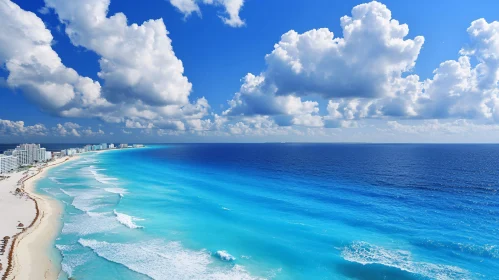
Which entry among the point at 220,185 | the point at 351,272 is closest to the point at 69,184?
the point at 220,185

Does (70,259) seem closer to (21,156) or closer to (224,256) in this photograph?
(224,256)

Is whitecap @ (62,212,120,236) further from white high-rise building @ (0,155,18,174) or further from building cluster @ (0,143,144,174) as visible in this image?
building cluster @ (0,143,144,174)

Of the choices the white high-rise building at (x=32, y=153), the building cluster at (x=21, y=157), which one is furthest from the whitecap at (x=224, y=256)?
the white high-rise building at (x=32, y=153)

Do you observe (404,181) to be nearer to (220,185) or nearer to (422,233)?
(422,233)

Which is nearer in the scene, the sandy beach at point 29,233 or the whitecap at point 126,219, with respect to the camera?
the sandy beach at point 29,233

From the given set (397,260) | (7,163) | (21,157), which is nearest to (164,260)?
(397,260)

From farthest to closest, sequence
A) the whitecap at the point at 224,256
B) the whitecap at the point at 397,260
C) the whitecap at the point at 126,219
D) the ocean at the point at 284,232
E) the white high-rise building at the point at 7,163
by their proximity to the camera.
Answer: the white high-rise building at the point at 7,163
the whitecap at the point at 126,219
the whitecap at the point at 224,256
the ocean at the point at 284,232
the whitecap at the point at 397,260

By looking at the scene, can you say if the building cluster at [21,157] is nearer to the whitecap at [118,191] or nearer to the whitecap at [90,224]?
the whitecap at [118,191]
